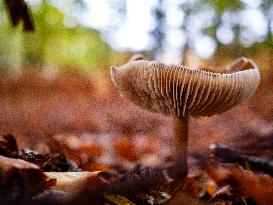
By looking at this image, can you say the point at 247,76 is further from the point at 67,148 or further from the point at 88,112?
the point at 88,112

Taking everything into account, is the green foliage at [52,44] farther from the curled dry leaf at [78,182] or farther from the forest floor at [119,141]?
the curled dry leaf at [78,182]

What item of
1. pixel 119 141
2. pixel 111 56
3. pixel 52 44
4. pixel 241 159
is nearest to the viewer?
pixel 241 159

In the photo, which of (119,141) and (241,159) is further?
(119,141)

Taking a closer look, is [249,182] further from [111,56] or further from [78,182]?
[111,56]

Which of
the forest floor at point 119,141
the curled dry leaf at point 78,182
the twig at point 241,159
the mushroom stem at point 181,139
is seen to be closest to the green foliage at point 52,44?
the forest floor at point 119,141

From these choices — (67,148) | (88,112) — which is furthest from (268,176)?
(88,112)

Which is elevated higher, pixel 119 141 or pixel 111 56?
Result: pixel 111 56

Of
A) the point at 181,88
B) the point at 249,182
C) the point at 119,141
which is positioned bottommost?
the point at 119,141

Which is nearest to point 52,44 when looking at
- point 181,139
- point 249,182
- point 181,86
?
point 181,139
